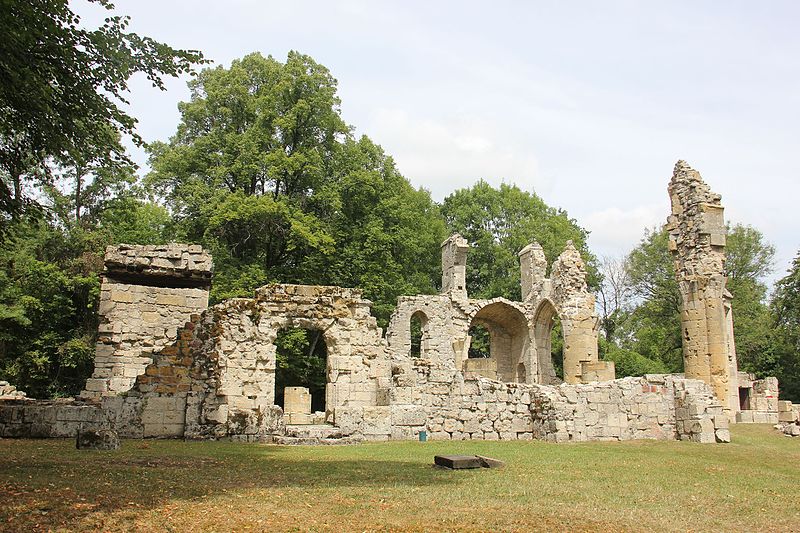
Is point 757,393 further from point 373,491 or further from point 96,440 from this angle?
point 96,440

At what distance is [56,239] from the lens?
89.6 ft

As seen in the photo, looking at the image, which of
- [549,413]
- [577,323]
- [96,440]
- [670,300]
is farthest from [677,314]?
[96,440]

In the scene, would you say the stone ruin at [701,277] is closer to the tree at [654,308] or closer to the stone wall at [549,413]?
the stone wall at [549,413]

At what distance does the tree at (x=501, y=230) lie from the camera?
40844mm

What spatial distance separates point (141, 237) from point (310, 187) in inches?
293

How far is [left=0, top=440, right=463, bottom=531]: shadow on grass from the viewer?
6281 millimetres

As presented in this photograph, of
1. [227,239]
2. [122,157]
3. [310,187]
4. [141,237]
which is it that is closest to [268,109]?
[310,187]

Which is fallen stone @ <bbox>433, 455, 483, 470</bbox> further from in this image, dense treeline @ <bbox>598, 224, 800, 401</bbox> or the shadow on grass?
dense treeline @ <bbox>598, 224, 800, 401</bbox>

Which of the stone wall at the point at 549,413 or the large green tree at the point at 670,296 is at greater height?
the large green tree at the point at 670,296

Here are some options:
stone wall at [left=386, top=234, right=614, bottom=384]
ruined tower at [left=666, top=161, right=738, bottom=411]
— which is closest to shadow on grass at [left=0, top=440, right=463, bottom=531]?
ruined tower at [left=666, top=161, right=738, bottom=411]

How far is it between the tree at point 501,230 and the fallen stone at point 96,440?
98.9 feet

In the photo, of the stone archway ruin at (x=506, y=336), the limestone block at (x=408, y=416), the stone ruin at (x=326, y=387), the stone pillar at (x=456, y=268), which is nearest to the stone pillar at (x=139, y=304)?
the stone ruin at (x=326, y=387)

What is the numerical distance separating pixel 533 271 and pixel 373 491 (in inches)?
1043

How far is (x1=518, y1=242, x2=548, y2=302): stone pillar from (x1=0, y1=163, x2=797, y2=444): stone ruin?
11.9m
